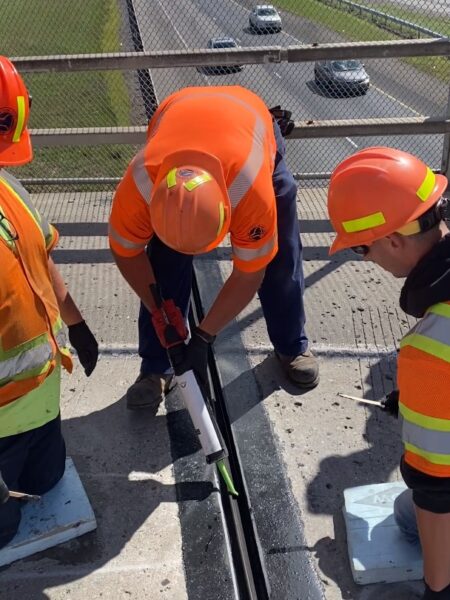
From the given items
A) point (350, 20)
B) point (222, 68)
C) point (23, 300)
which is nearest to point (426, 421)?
point (23, 300)

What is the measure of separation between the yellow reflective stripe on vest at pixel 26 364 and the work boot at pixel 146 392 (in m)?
0.90

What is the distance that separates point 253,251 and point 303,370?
997 mm

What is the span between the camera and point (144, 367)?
10.9 ft

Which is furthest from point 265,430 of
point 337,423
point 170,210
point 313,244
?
point 313,244

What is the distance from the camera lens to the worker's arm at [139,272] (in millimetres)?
2789

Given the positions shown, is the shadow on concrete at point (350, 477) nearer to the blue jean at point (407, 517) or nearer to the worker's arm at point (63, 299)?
the blue jean at point (407, 517)

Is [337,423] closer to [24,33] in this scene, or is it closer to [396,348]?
[396,348]

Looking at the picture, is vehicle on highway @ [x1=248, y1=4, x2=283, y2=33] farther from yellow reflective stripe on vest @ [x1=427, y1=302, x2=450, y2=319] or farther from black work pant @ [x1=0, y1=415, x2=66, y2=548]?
yellow reflective stripe on vest @ [x1=427, y1=302, x2=450, y2=319]

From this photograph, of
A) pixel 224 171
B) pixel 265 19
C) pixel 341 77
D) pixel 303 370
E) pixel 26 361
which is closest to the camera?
pixel 26 361

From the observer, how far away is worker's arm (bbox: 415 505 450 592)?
1.94 metres

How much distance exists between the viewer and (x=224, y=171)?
2412mm

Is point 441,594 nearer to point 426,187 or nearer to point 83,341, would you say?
point 426,187

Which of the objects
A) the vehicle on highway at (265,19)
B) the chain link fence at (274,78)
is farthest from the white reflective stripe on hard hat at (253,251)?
the vehicle on highway at (265,19)

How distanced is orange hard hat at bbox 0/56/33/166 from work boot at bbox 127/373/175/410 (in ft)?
4.55
